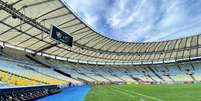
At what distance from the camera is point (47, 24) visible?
30.2 meters

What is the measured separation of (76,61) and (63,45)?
1705 cm

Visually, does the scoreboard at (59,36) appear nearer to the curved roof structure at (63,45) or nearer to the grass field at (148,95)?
the curved roof structure at (63,45)

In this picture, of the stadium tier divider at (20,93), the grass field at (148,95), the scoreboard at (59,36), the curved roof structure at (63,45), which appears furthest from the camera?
the scoreboard at (59,36)

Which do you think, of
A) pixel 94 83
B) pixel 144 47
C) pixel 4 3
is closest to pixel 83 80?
pixel 94 83

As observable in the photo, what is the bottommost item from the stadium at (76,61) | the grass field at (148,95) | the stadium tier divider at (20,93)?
the grass field at (148,95)

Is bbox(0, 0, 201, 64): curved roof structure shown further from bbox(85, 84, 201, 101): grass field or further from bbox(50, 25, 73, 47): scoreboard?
bbox(85, 84, 201, 101): grass field

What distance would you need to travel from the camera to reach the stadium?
21.7 metres

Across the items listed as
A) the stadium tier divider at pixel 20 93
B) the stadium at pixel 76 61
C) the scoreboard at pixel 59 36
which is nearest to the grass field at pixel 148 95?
the stadium at pixel 76 61

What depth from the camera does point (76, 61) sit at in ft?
192

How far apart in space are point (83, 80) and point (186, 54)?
80.9 feet

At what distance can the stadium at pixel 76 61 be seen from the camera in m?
21.7

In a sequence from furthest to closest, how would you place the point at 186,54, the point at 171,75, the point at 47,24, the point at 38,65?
the point at 171,75
the point at 186,54
the point at 38,65
the point at 47,24

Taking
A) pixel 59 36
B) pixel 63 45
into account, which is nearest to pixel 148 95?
pixel 59 36

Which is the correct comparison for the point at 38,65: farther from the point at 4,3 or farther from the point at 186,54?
the point at 186,54
